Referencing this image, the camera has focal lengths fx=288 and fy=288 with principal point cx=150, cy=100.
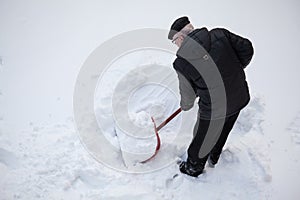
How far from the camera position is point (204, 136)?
177 centimetres

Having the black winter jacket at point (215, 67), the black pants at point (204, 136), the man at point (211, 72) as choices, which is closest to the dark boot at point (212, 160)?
the black pants at point (204, 136)

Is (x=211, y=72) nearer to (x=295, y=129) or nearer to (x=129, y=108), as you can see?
(x=129, y=108)

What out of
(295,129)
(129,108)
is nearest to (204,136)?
(129,108)

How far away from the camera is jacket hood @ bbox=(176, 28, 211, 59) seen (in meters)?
1.44

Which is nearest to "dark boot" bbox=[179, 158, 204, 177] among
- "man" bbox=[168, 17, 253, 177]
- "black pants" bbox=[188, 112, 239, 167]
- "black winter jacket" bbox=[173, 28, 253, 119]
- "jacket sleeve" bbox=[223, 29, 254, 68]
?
"black pants" bbox=[188, 112, 239, 167]

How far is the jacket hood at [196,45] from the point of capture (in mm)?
1439

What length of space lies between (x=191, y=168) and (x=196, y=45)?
929 millimetres

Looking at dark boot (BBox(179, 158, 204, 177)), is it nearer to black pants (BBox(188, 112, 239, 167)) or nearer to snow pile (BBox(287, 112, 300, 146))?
black pants (BBox(188, 112, 239, 167))

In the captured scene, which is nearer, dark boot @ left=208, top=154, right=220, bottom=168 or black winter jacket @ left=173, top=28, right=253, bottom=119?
black winter jacket @ left=173, top=28, right=253, bottom=119

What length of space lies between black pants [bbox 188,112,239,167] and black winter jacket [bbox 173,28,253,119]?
0.07 m

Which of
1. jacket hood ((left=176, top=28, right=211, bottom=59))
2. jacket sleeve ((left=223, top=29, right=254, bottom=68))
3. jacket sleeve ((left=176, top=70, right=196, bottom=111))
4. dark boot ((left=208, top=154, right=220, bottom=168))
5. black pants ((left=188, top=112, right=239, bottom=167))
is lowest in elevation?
dark boot ((left=208, top=154, right=220, bottom=168))

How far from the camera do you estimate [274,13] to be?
3260mm

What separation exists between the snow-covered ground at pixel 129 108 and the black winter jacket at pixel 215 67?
2.13 feet

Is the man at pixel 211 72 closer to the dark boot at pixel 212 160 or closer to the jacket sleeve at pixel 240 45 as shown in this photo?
the jacket sleeve at pixel 240 45
